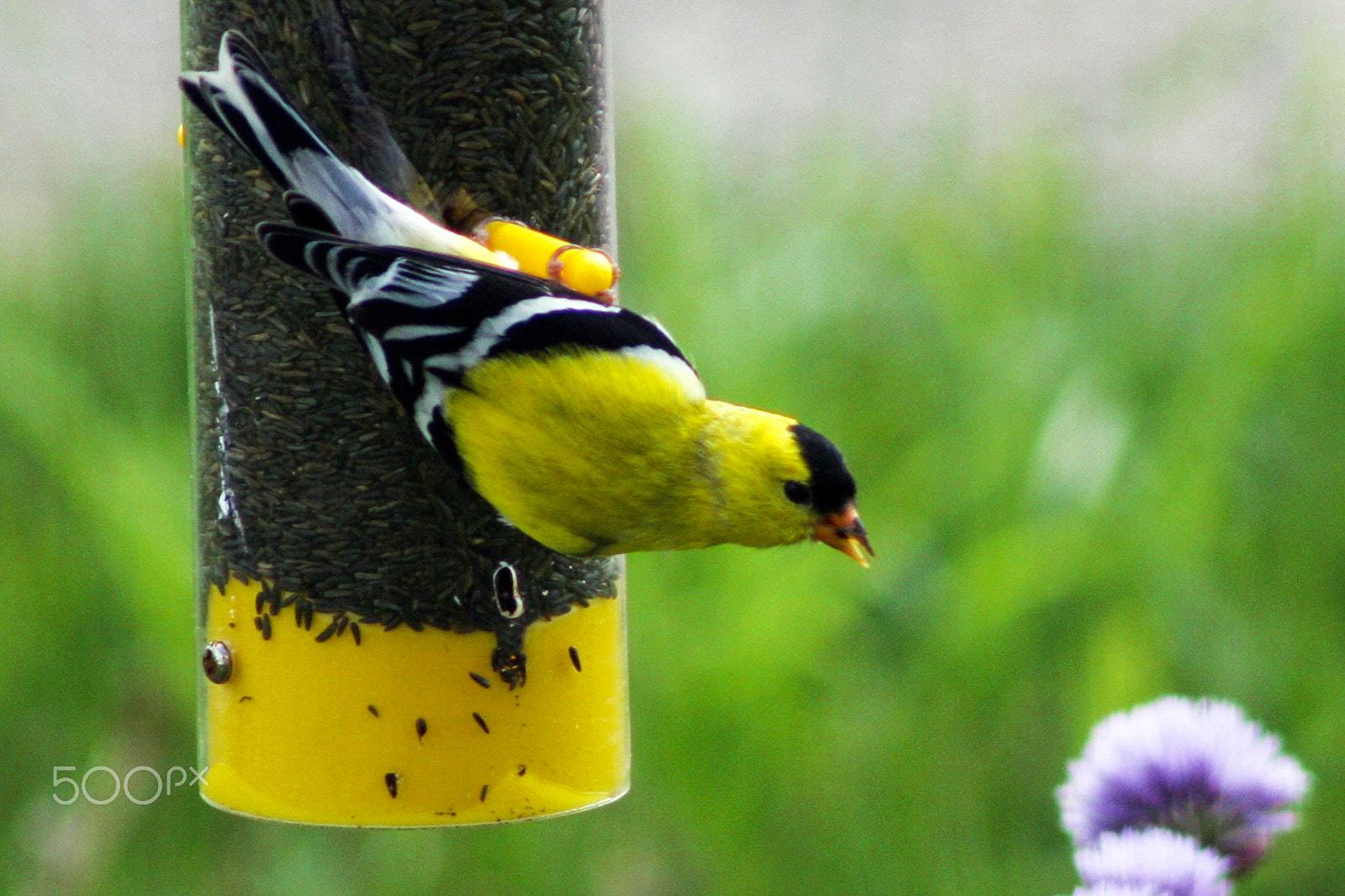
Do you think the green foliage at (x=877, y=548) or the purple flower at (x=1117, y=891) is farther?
the green foliage at (x=877, y=548)

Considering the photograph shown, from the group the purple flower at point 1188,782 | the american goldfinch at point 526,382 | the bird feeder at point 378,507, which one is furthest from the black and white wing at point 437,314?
the purple flower at point 1188,782

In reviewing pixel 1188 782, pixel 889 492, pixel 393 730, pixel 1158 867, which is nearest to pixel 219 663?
pixel 393 730

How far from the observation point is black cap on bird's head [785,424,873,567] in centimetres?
210

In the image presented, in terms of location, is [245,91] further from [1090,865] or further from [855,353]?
[855,353]

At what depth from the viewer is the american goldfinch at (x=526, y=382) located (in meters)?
2.06

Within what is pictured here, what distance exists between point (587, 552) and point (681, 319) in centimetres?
183

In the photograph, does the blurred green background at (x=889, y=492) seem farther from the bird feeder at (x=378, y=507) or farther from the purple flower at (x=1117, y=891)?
the purple flower at (x=1117, y=891)

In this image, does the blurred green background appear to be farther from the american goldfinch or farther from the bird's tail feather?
the bird's tail feather

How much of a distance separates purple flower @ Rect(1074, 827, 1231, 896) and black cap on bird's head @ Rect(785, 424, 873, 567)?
88 cm

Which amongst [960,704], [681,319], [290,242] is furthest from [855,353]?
[290,242]

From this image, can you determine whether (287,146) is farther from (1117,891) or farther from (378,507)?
(1117,891)

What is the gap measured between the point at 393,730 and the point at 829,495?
754mm

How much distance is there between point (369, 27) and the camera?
2289mm

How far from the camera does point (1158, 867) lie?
1.16 metres
